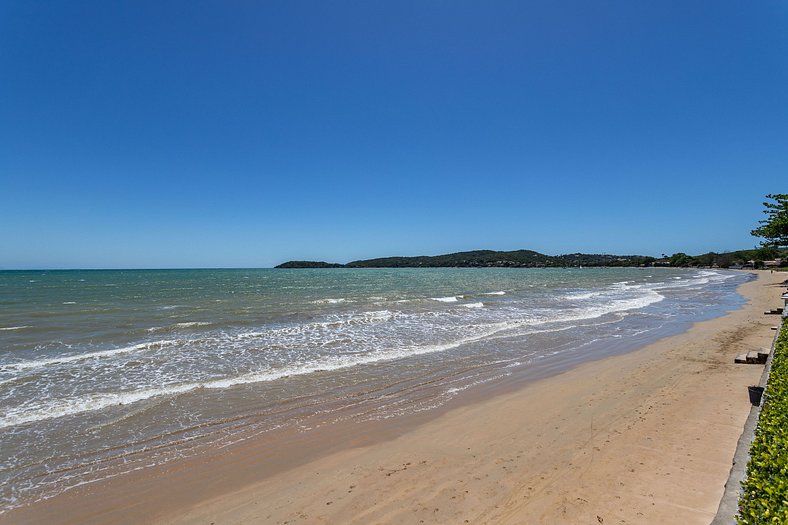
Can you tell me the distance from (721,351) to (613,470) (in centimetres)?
1164

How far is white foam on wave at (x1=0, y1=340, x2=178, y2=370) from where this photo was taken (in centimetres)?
1230

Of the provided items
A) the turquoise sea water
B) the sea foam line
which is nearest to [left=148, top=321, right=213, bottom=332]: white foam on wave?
the turquoise sea water

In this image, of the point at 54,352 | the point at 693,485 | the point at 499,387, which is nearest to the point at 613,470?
the point at 693,485

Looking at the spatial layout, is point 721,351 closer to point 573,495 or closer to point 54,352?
point 573,495

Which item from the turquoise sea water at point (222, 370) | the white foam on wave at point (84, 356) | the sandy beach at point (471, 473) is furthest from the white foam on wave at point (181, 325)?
the sandy beach at point (471, 473)

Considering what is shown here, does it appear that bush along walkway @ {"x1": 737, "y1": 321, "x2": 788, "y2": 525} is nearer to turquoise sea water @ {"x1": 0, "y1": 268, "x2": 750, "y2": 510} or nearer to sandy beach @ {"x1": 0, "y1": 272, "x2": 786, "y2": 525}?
sandy beach @ {"x1": 0, "y1": 272, "x2": 786, "y2": 525}

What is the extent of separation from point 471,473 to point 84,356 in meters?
14.5

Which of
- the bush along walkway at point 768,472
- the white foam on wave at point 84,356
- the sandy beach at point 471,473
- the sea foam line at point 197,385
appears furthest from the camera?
the white foam on wave at point 84,356

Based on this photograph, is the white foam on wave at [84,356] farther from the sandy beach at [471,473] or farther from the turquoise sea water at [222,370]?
the sandy beach at [471,473]

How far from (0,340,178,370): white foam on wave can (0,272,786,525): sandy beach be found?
956 cm

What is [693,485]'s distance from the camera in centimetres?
520

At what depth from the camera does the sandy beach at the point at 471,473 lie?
495cm

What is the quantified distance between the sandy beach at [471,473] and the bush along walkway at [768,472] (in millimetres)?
1112

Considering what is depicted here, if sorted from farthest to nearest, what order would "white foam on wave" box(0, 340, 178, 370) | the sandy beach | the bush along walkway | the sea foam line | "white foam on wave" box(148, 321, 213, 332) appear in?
"white foam on wave" box(148, 321, 213, 332) → "white foam on wave" box(0, 340, 178, 370) → the sea foam line → the sandy beach → the bush along walkway
